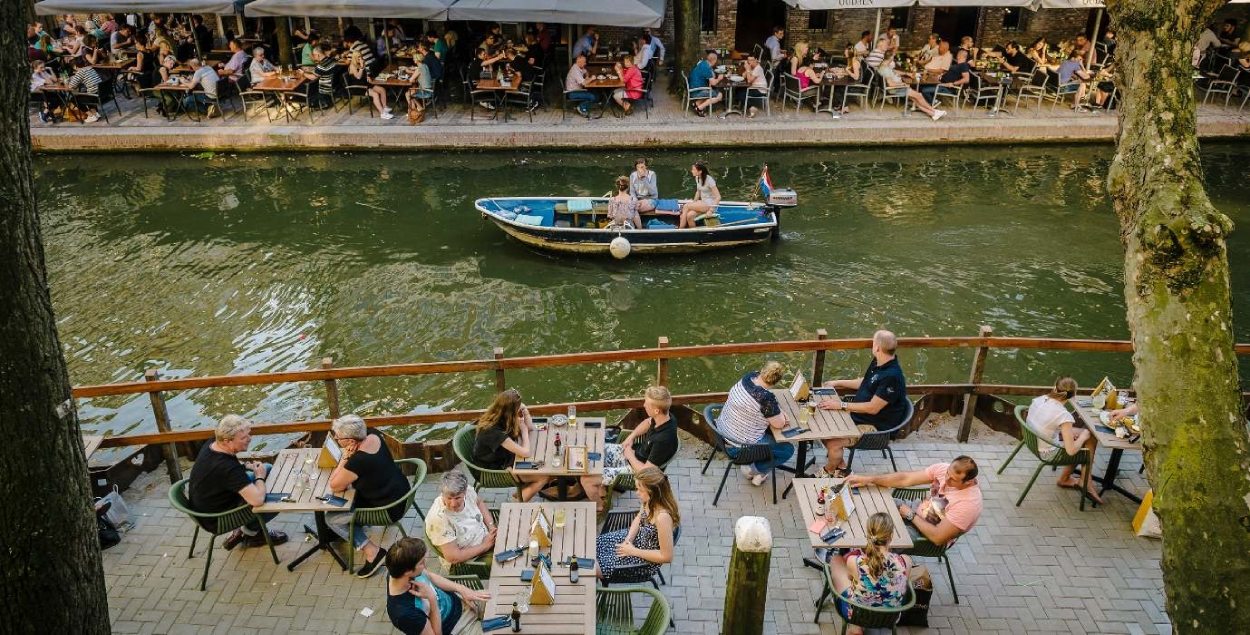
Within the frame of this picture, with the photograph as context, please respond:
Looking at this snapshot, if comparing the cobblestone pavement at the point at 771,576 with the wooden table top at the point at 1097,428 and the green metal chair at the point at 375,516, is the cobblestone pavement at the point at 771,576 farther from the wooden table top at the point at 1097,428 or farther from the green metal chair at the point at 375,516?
the wooden table top at the point at 1097,428

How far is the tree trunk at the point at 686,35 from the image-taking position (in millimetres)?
19000

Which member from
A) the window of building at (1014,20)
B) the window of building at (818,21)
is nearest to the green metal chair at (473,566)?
the window of building at (818,21)

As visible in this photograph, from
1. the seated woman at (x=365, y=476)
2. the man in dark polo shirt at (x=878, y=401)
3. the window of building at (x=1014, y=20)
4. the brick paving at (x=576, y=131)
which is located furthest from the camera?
the window of building at (x=1014, y=20)

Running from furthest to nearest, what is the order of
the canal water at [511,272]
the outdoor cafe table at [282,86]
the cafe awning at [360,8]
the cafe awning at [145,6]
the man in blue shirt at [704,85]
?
1. the man in blue shirt at [704,85]
2. the outdoor cafe table at [282,86]
3. the cafe awning at [145,6]
4. the cafe awning at [360,8]
5. the canal water at [511,272]

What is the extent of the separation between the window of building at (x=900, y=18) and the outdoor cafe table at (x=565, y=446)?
1830 cm

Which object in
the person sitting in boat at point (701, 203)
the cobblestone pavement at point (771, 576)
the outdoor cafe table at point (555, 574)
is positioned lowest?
the cobblestone pavement at point (771, 576)

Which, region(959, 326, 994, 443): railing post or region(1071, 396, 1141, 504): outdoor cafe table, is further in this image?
region(959, 326, 994, 443): railing post

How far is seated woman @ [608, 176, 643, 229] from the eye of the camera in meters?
12.9

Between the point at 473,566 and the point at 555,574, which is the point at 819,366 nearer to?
the point at 555,574

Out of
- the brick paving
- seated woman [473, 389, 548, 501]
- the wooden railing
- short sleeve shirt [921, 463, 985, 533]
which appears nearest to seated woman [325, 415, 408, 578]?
seated woman [473, 389, 548, 501]

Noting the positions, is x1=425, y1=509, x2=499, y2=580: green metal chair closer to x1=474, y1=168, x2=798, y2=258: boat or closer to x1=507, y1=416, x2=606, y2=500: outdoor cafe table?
x1=507, y1=416, x2=606, y2=500: outdoor cafe table

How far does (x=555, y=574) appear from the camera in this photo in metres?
5.58

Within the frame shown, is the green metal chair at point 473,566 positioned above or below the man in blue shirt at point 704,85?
below

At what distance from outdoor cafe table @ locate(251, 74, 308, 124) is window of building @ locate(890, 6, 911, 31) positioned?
1419 cm
